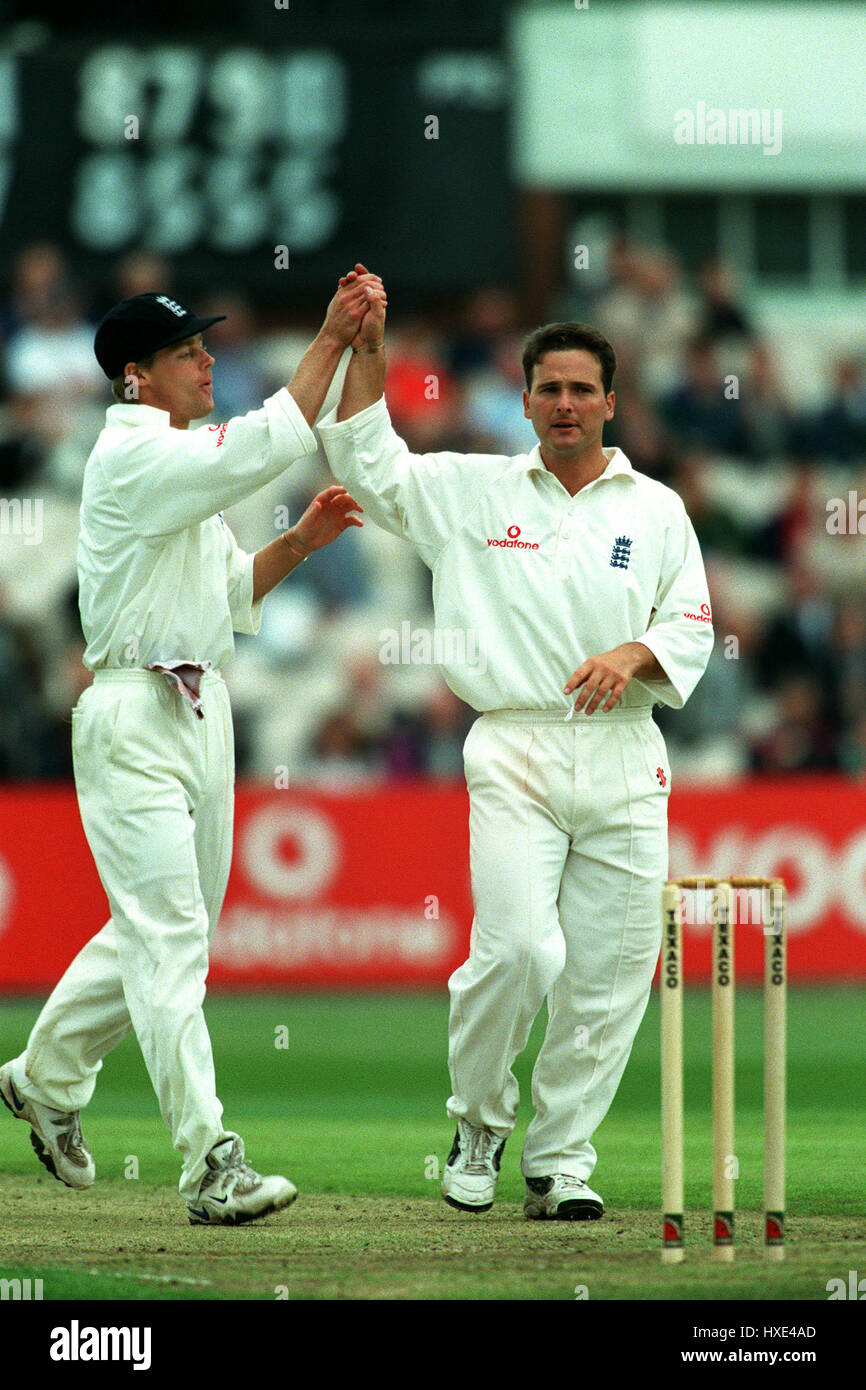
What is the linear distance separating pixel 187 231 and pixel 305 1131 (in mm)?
7992

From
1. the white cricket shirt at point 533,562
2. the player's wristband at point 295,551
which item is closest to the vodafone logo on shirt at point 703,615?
the white cricket shirt at point 533,562

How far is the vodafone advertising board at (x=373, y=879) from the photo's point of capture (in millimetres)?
12203

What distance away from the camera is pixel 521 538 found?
6344 millimetres

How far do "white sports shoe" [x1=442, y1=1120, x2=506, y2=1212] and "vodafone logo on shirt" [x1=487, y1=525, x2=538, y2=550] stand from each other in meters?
1.68

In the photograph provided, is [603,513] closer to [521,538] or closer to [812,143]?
[521,538]

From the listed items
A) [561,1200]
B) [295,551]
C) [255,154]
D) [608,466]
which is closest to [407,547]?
[255,154]

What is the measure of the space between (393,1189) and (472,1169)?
0.53 metres

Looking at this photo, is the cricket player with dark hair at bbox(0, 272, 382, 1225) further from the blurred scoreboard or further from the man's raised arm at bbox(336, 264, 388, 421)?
the blurred scoreboard

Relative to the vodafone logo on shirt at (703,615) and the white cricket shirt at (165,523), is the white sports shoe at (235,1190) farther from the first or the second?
the vodafone logo on shirt at (703,615)

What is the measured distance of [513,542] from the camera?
20.8ft

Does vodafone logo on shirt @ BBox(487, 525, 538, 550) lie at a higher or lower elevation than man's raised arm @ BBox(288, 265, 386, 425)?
lower

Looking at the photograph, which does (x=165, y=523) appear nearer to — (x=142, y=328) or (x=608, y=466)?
(x=142, y=328)

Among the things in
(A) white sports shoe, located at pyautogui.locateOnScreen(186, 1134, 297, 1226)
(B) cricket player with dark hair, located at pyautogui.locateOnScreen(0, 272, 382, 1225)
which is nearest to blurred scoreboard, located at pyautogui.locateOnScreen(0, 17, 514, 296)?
(B) cricket player with dark hair, located at pyautogui.locateOnScreen(0, 272, 382, 1225)

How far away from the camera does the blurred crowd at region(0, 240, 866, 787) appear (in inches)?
532
